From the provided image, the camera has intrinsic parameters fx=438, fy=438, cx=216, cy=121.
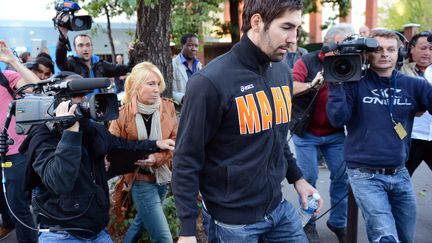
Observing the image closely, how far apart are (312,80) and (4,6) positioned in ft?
37.4

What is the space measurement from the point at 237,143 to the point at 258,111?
0.19 metres

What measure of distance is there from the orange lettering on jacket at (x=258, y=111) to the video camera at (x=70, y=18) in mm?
2371

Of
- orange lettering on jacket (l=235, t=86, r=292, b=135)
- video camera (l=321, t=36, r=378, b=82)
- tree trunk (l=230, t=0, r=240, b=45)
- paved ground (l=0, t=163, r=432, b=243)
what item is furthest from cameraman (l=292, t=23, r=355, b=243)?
tree trunk (l=230, t=0, r=240, b=45)

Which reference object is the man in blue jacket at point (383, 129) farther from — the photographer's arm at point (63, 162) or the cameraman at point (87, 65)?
the cameraman at point (87, 65)

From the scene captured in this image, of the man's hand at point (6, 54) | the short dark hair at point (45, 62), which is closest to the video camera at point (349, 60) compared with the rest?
the man's hand at point (6, 54)

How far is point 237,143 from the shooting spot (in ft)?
7.09

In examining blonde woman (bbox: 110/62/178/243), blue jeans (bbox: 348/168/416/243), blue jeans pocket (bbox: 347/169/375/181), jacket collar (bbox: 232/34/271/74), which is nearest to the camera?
jacket collar (bbox: 232/34/271/74)

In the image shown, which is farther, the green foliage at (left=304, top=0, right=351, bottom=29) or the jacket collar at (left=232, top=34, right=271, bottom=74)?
the green foliage at (left=304, top=0, right=351, bottom=29)

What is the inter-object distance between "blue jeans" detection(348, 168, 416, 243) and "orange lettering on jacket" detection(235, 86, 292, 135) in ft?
3.72

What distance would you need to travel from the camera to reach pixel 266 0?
6.89 feet

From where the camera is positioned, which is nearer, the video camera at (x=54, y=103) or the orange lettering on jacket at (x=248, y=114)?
the orange lettering on jacket at (x=248, y=114)

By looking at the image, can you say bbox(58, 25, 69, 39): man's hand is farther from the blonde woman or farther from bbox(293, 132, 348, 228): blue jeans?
bbox(293, 132, 348, 228): blue jeans

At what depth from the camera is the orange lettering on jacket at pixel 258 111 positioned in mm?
2131

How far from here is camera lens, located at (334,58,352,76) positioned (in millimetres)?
3041
